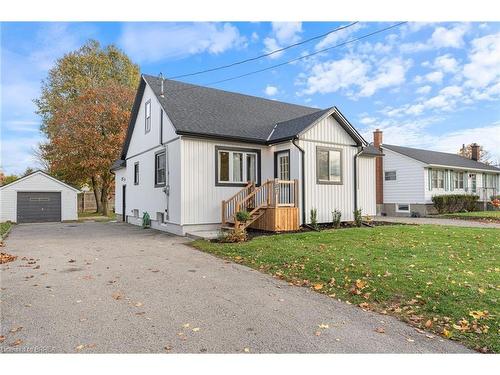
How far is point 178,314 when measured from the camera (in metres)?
4.47

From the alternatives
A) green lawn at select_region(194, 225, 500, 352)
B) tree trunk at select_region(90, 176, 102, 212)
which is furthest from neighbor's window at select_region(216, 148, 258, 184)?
tree trunk at select_region(90, 176, 102, 212)

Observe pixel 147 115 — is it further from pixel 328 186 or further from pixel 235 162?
pixel 328 186

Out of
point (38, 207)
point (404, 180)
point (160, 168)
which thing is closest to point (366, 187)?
point (404, 180)

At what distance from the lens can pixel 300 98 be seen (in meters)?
21.6

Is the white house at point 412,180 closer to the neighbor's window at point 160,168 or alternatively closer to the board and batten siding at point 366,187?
the board and batten siding at point 366,187

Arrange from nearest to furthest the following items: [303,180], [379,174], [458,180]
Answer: [303,180]
[379,174]
[458,180]

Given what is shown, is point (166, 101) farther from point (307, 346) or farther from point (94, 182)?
point (94, 182)

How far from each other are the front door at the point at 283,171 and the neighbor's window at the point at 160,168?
4.72 meters

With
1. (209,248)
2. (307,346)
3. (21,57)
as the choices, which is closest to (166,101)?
(21,57)

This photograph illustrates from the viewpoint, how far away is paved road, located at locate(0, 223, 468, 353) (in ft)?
11.8

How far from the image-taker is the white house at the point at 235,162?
12266 mm

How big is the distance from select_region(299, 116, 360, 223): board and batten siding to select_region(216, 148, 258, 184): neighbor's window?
2179mm

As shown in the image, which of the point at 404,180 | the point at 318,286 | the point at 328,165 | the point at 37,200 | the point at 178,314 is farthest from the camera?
the point at 404,180

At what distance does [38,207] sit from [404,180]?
24.6m
